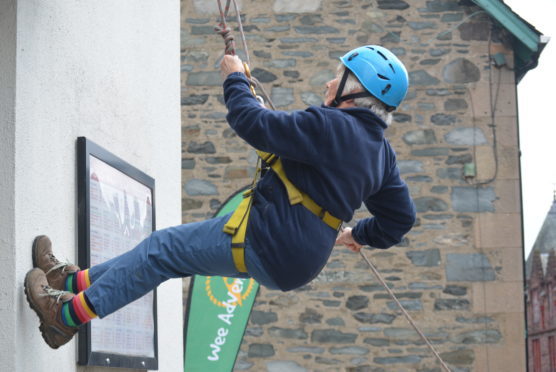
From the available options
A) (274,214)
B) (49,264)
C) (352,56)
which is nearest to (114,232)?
(49,264)

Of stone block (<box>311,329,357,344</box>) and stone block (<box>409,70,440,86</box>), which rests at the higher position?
stone block (<box>409,70,440,86</box>)

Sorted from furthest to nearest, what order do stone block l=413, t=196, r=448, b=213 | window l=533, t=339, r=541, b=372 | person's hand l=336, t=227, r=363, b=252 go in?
window l=533, t=339, r=541, b=372 → stone block l=413, t=196, r=448, b=213 → person's hand l=336, t=227, r=363, b=252

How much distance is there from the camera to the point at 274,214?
392 centimetres

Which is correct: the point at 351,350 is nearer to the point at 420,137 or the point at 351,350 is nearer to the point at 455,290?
the point at 455,290

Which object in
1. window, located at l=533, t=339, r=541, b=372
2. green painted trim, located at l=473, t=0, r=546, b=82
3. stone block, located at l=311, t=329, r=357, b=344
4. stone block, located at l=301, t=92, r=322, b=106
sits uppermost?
green painted trim, located at l=473, t=0, r=546, b=82

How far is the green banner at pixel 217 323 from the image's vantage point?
978 centimetres

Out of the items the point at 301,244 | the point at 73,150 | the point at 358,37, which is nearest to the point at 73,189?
the point at 73,150

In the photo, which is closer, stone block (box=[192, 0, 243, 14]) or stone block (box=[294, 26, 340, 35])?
stone block (box=[294, 26, 340, 35])

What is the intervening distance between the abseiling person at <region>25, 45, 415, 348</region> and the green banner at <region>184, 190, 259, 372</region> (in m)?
5.78

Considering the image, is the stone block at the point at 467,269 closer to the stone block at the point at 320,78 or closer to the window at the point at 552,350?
the stone block at the point at 320,78

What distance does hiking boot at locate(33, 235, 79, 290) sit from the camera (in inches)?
155

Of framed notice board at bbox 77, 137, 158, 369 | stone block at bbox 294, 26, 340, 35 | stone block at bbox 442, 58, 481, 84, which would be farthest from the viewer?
stone block at bbox 294, 26, 340, 35

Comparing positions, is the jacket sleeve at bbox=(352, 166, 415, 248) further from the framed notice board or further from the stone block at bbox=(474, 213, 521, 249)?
the stone block at bbox=(474, 213, 521, 249)

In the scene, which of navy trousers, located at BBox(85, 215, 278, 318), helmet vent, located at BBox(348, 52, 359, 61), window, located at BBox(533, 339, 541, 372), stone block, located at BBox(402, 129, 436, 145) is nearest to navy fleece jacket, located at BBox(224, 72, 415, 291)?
navy trousers, located at BBox(85, 215, 278, 318)
